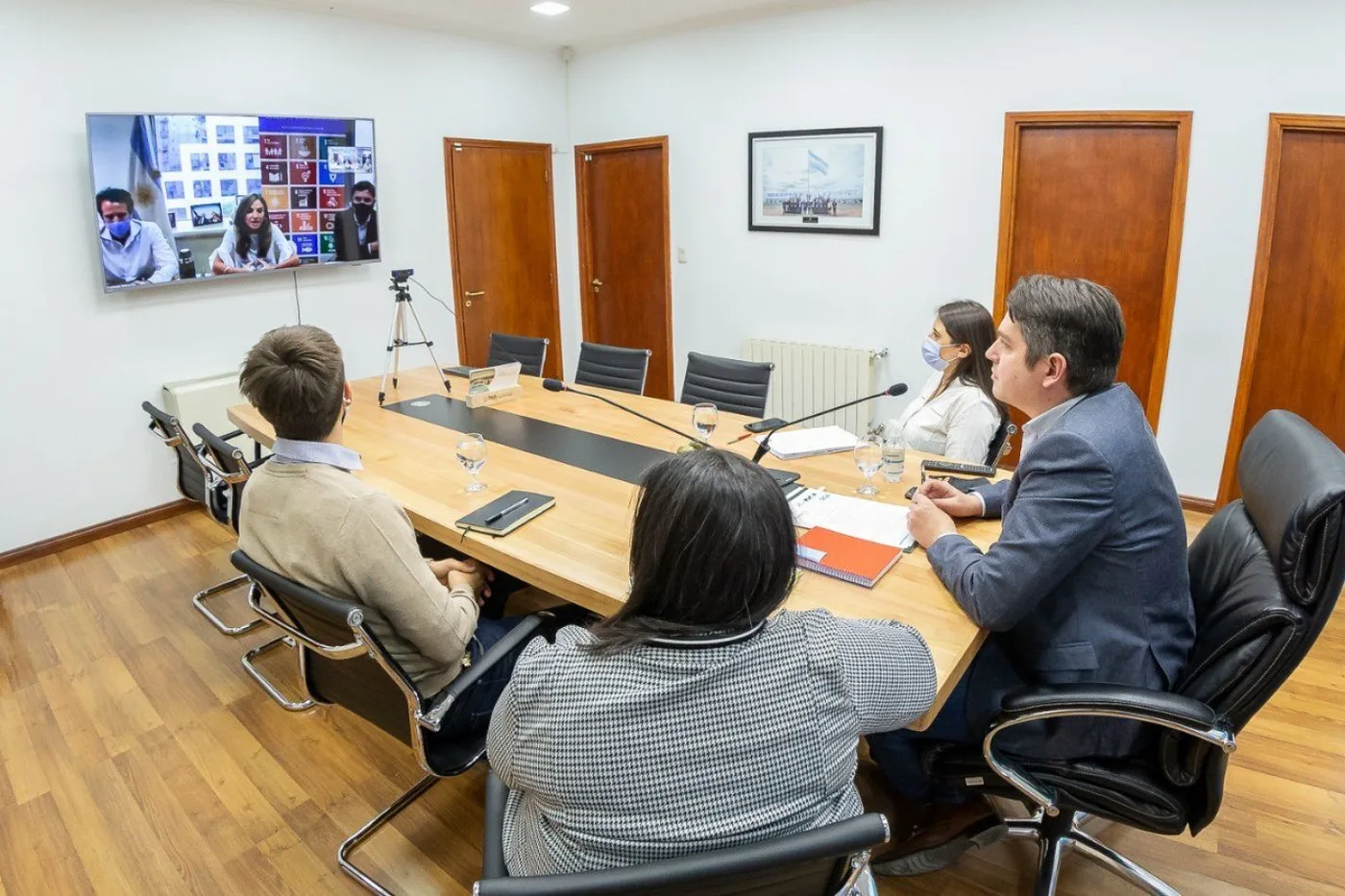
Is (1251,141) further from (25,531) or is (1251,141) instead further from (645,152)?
(25,531)

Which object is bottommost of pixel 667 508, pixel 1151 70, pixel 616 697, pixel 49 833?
pixel 49 833

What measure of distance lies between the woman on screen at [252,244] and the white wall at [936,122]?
244cm

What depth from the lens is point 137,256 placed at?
396 centimetres

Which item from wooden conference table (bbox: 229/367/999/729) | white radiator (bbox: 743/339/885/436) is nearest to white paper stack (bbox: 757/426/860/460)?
wooden conference table (bbox: 229/367/999/729)

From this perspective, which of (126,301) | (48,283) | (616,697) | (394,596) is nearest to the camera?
(616,697)

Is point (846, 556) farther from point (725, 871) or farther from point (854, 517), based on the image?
point (725, 871)

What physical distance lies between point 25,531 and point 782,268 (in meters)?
4.23

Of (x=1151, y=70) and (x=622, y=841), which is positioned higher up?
(x=1151, y=70)

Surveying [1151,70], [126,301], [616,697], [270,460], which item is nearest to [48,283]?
[126,301]

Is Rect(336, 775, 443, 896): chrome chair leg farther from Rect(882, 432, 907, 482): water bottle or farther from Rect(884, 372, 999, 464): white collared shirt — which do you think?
Rect(884, 372, 999, 464): white collared shirt

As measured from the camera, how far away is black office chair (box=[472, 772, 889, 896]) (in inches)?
34.4

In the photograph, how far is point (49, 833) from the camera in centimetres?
216

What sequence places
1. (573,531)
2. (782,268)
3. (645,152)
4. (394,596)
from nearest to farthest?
(394,596) → (573,531) → (782,268) → (645,152)

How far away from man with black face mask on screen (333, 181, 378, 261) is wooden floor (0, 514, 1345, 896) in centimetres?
247
